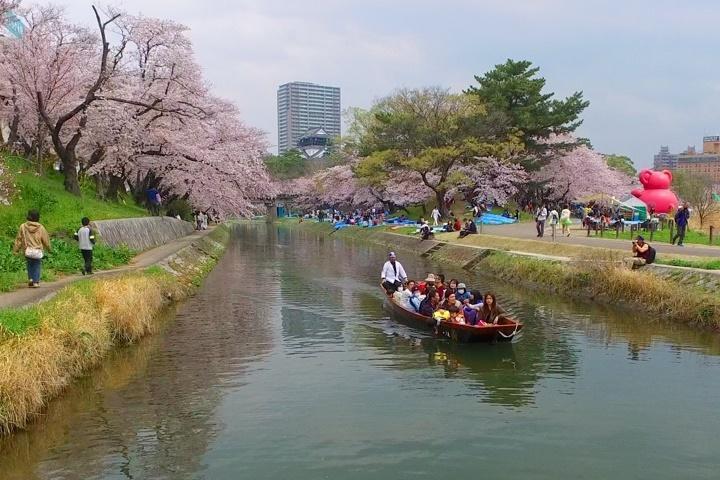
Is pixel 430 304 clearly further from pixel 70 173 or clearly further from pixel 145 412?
pixel 70 173

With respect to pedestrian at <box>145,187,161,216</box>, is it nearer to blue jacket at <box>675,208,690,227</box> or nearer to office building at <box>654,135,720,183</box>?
blue jacket at <box>675,208,690,227</box>

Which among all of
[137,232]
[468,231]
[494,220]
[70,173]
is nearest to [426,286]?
[137,232]

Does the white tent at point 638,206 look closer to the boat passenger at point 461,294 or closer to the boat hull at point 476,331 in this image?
the boat passenger at point 461,294

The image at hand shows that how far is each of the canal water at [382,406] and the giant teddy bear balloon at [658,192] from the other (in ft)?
66.5

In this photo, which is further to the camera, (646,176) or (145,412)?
(646,176)

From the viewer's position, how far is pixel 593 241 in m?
29.0

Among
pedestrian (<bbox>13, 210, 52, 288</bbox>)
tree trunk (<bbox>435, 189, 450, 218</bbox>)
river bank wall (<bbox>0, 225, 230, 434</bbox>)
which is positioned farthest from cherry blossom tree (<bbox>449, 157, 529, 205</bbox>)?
pedestrian (<bbox>13, 210, 52, 288</bbox>)

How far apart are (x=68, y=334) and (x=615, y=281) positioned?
656 inches

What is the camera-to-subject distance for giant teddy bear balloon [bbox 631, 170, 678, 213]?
3475cm

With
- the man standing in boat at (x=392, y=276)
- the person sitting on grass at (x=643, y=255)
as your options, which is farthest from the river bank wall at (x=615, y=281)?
the man standing in boat at (x=392, y=276)

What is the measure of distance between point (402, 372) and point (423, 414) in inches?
100

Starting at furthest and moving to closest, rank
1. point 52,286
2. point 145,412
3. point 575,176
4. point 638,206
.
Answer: point 575,176, point 638,206, point 52,286, point 145,412

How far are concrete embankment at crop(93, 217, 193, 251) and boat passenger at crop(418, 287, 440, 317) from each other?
12.4 m

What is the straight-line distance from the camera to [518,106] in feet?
172
